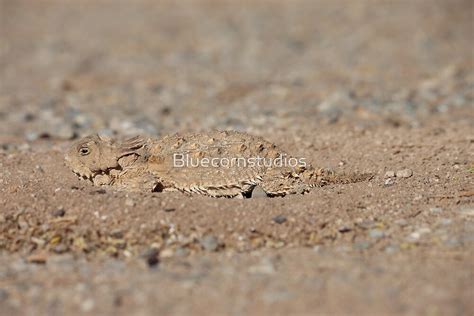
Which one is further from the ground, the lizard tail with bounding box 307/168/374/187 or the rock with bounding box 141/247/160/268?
the lizard tail with bounding box 307/168/374/187

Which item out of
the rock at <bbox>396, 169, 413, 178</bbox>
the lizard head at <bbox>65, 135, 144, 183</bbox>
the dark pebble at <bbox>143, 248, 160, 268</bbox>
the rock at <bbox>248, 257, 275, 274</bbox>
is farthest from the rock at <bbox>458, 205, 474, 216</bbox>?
the lizard head at <bbox>65, 135, 144, 183</bbox>

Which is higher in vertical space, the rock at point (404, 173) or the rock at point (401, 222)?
the rock at point (404, 173)

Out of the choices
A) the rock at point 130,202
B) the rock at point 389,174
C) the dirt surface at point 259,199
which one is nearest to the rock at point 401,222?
the dirt surface at point 259,199

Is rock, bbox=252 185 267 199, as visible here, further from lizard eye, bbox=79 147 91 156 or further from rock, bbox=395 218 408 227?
lizard eye, bbox=79 147 91 156

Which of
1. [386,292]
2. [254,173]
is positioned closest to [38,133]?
[254,173]

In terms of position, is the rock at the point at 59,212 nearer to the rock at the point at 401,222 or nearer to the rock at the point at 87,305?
the rock at the point at 87,305

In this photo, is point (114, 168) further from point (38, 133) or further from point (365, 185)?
point (38, 133)

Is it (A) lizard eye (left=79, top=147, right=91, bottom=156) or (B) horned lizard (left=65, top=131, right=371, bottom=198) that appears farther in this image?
(A) lizard eye (left=79, top=147, right=91, bottom=156)
